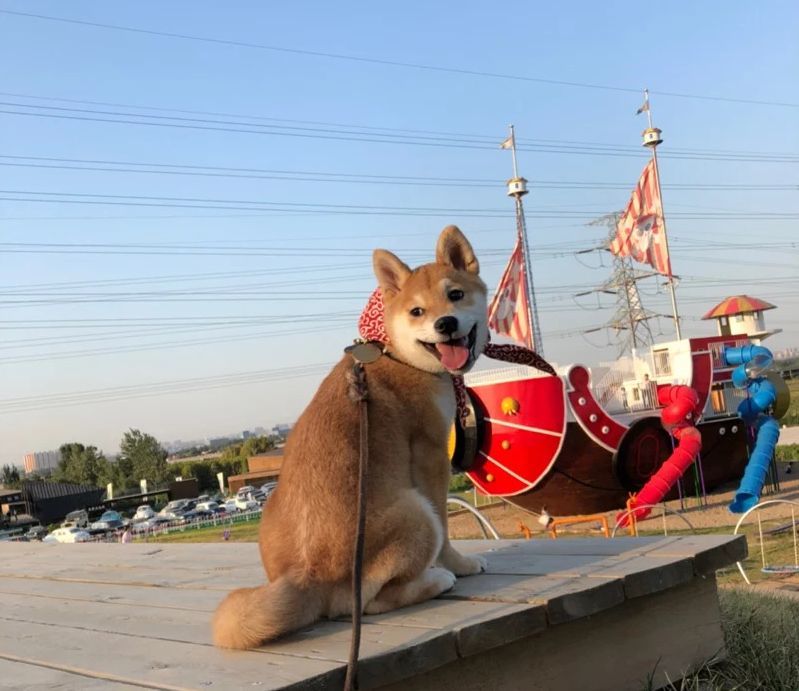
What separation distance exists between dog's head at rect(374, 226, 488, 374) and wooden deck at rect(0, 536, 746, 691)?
30.1 inches

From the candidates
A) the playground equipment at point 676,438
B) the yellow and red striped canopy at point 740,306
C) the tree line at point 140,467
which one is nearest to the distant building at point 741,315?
the yellow and red striped canopy at point 740,306

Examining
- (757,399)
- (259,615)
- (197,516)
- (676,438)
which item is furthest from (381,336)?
(197,516)

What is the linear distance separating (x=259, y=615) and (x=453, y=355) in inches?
39.6

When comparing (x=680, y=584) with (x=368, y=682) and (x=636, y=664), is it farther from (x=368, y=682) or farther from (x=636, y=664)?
(x=368, y=682)

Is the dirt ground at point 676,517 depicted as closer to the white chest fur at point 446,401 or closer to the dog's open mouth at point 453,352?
the white chest fur at point 446,401

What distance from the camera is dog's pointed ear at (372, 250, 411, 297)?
2.83 m

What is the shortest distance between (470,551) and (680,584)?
1.18 metres

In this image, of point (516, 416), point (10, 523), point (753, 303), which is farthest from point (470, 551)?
point (10, 523)

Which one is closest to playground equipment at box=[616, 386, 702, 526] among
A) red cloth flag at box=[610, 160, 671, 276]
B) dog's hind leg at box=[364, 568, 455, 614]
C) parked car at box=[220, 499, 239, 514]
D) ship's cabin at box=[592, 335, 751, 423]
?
ship's cabin at box=[592, 335, 751, 423]

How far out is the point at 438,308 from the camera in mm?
2670

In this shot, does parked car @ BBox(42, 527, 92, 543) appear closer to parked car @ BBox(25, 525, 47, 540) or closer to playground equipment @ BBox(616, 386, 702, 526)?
parked car @ BBox(25, 525, 47, 540)

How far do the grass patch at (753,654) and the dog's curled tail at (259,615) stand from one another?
1194 mm

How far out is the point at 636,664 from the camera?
259 centimetres

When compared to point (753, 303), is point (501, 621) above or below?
below
